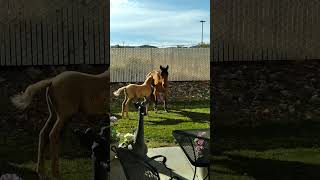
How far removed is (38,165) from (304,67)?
2093 mm

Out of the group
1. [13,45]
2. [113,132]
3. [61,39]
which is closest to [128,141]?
[113,132]

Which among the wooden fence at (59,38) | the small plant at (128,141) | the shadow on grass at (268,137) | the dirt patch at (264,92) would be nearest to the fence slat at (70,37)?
the wooden fence at (59,38)

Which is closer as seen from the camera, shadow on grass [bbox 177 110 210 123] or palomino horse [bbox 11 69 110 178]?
palomino horse [bbox 11 69 110 178]

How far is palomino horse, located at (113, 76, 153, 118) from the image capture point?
138 inches

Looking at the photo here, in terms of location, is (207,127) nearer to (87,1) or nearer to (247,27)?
(247,27)

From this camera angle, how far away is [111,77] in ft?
11.4

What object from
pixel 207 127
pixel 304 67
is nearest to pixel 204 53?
pixel 207 127

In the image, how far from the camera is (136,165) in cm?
363

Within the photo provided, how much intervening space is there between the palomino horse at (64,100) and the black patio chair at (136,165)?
36 centimetres

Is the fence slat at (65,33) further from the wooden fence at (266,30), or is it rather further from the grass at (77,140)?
the wooden fence at (266,30)

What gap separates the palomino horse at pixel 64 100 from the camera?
11.1 feet

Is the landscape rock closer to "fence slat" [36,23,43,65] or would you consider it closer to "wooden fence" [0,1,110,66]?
"wooden fence" [0,1,110,66]

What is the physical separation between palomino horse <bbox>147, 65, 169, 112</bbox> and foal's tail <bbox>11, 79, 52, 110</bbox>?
2.38 ft

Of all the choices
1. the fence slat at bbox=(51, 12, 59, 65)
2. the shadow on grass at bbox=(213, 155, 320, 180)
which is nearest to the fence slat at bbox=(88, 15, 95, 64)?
the fence slat at bbox=(51, 12, 59, 65)
